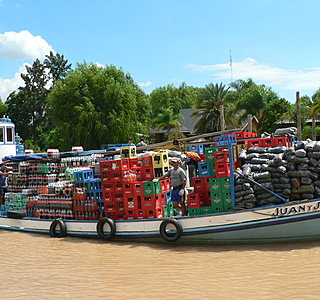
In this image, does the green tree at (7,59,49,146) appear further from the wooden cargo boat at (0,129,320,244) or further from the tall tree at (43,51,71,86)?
the wooden cargo boat at (0,129,320,244)

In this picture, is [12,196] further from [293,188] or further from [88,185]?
[293,188]

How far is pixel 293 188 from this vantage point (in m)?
9.84

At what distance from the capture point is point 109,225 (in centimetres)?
1135

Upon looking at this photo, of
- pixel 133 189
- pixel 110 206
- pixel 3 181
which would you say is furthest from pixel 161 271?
pixel 3 181

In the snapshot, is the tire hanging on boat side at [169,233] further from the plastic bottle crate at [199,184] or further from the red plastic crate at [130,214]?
the plastic bottle crate at [199,184]

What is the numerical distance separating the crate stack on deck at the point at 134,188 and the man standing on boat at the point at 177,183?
0.90 ft

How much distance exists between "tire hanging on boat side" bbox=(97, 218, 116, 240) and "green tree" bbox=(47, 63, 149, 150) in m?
24.0

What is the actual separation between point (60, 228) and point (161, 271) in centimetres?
488

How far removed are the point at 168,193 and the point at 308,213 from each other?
4043mm

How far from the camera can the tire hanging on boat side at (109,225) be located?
37.0 feet

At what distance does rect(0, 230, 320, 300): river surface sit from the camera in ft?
24.3

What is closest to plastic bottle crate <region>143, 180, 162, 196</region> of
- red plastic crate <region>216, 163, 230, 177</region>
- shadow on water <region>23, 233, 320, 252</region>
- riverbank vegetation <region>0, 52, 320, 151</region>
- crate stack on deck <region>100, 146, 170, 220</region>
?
crate stack on deck <region>100, 146, 170, 220</region>

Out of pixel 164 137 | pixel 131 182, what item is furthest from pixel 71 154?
pixel 164 137

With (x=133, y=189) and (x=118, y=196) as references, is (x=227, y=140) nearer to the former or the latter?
(x=133, y=189)
